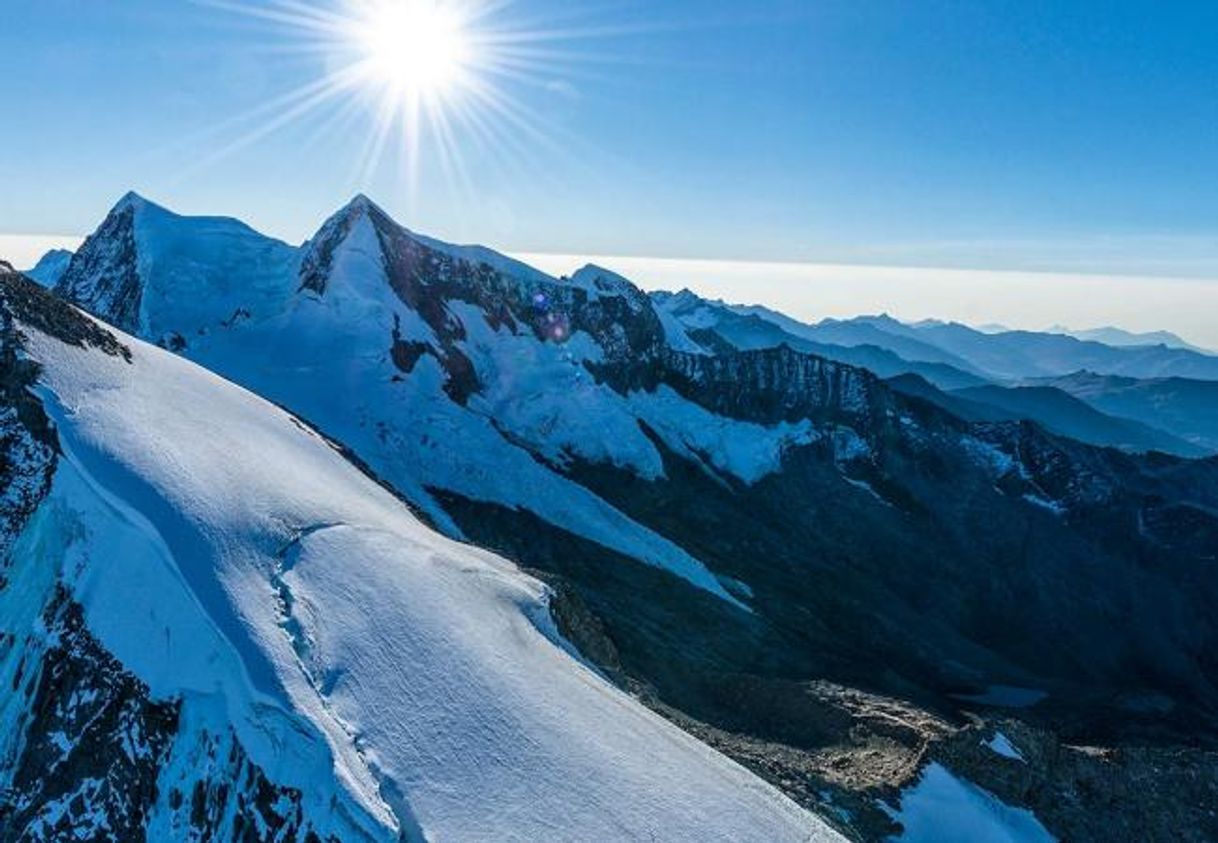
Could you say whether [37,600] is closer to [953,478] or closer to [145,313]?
[145,313]

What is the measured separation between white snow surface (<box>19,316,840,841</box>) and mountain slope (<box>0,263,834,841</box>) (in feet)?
0.24

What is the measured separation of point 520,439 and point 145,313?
4864cm

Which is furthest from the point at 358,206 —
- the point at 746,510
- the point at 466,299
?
the point at 746,510

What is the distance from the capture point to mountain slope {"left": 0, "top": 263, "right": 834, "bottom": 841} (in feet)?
64.8

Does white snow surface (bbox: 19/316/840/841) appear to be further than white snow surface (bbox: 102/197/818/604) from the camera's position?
No

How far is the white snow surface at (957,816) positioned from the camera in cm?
3447

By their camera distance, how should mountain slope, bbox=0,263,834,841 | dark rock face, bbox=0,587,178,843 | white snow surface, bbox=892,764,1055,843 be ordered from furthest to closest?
white snow surface, bbox=892,764,1055,843
mountain slope, bbox=0,263,834,841
dark rock face, bbox=0,587,178,843

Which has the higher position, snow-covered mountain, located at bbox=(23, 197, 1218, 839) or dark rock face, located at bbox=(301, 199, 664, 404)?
dark rock face, located at bbox=(301, 199, 664, 404)

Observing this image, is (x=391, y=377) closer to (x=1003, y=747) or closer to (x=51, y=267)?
(x=1003, y=747)

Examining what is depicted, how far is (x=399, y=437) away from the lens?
3494 inches

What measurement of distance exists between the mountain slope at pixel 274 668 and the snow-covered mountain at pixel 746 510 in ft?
29.8

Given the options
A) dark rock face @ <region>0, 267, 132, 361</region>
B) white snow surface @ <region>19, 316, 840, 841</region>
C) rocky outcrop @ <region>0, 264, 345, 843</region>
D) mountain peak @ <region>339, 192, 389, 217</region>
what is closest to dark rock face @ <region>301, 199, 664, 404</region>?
mountain peak @ <region>339, 192, 389, 217</region>

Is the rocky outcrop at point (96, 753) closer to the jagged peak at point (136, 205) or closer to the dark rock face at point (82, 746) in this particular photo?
the dark rock face at point (82, 746)

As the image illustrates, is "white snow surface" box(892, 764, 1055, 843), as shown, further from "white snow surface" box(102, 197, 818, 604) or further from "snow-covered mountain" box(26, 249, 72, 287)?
"snow-covered mountain" box(26, 249, 72, 287)
